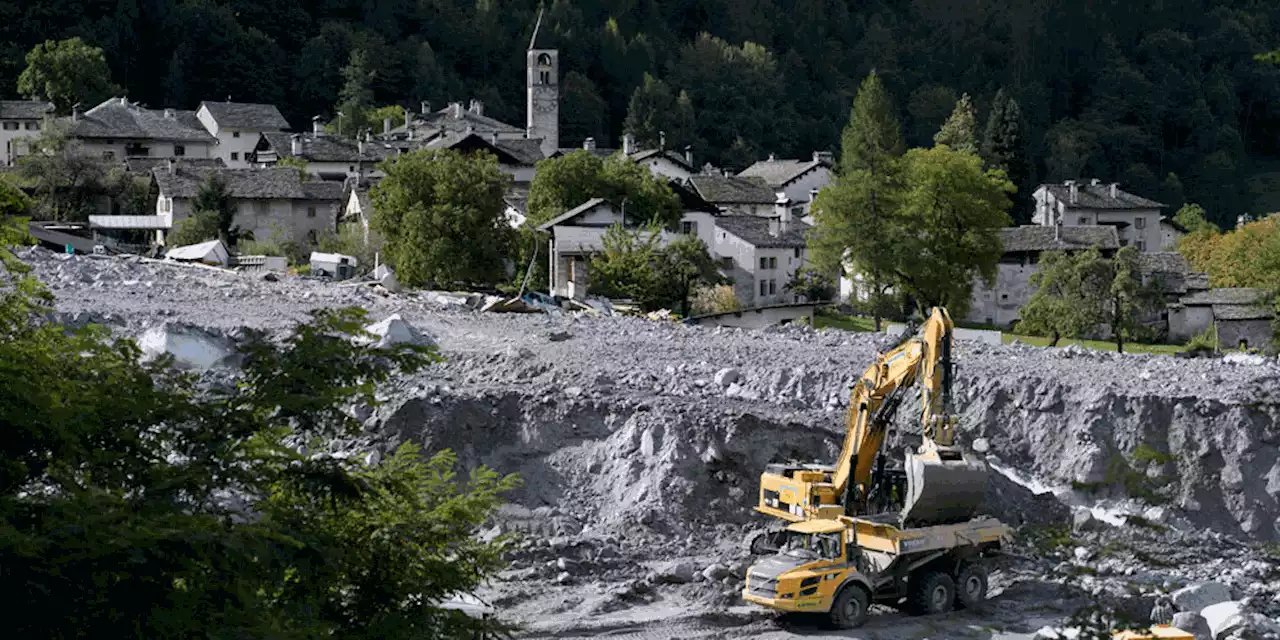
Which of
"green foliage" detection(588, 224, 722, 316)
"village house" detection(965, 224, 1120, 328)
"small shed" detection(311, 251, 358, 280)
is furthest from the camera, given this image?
"village house" detection(965, 224, 1120, 328)

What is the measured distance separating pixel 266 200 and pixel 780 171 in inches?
1120

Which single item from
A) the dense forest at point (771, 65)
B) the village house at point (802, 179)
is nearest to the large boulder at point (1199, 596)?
the village house at point (802, 179)

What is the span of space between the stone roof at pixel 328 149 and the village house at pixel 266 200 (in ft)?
27.7

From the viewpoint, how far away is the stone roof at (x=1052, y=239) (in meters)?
59.7

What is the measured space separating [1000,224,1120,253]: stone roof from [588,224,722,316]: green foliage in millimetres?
15491

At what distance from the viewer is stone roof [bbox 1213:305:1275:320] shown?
52.8m

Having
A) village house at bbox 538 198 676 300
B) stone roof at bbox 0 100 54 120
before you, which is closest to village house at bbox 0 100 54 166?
stone roof at bbox 0 100 54 120

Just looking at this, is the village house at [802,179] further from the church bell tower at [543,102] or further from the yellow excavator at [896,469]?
the yellow excavator at [896,469]

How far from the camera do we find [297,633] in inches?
390

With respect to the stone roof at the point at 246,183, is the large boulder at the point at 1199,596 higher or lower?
lower

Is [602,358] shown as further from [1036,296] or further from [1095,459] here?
[1036,296]

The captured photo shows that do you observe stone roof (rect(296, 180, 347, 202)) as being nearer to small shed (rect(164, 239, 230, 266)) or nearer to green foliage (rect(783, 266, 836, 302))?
small shed (rect(164, 239, 230, 266))

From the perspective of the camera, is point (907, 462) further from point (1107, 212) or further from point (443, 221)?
point (1107, 212)

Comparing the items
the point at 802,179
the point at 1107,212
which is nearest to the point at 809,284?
the point at 802,179
